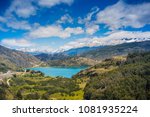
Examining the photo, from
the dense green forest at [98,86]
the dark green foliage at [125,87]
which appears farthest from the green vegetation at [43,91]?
the dark green foliage at [125,87]

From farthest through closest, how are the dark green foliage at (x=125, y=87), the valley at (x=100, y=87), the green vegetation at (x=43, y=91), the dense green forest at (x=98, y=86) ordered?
1. the green vegetation at (x=43, y=91)
2. the dense green forest at (x=98, y=86)
3. the valley at (x=100, y=87)
4. the dark green foliage at (x=125, y=87)

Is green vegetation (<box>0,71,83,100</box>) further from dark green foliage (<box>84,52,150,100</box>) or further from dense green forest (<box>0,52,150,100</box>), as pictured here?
dark green foliage (<box>84,52,150,100</box>)

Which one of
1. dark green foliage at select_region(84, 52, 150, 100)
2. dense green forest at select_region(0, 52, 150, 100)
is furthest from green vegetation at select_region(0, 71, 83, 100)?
dark green foliage at select_region(84, 52, 150, 100)

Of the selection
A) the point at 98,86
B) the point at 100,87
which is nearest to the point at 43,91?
the point at 98,86

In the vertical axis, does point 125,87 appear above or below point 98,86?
above

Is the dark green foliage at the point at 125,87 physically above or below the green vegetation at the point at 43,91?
above

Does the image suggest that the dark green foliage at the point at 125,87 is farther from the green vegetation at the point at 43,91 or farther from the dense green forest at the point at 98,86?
the green vegetation at the point at 43,91

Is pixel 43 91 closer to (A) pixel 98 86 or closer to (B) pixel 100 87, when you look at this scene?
(A) pixel 98 86

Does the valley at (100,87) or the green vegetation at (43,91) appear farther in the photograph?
the green vegetation at (43,91)

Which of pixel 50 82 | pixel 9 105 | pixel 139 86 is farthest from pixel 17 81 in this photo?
pixel 9 105

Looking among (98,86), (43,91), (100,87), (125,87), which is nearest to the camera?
(125,87)
